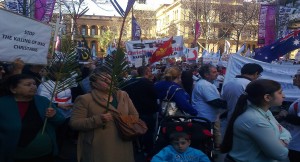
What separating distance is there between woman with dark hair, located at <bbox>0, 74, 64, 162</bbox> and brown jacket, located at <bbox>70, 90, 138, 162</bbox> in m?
0.25

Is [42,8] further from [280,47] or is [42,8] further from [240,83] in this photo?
[240,83]

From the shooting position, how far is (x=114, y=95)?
14.9 ft

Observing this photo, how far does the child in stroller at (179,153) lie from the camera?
4.28m

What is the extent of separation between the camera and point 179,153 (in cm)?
434

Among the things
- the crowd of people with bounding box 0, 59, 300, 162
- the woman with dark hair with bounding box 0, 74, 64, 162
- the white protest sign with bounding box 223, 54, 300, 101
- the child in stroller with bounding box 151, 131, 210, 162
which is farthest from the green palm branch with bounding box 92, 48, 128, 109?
the white protest sign with bounding box 223, 54, 300, 101

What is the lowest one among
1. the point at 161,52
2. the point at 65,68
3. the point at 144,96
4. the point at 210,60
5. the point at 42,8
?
the point at 210,60

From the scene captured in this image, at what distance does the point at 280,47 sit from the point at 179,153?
460cm

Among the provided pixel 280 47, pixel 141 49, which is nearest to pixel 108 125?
pixel 280 47

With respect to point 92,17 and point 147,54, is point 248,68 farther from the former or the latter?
point 92,17

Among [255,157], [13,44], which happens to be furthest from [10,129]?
[255,157]

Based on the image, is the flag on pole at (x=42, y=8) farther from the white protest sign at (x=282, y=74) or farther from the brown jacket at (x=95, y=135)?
the brown jacket at (x=95, y=135)

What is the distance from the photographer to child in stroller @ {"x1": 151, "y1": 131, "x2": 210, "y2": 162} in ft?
14.0

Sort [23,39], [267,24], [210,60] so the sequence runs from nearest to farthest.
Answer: [23,39], [267,24], [210,60]

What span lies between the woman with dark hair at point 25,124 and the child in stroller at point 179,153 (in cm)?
112
